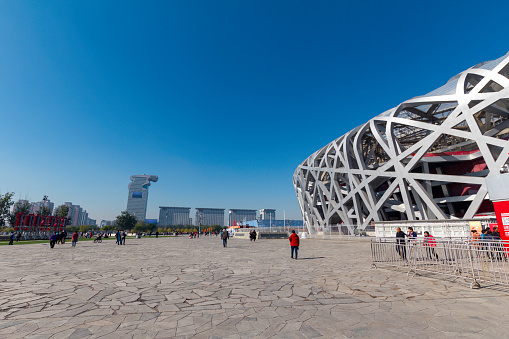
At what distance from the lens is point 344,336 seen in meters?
3.31

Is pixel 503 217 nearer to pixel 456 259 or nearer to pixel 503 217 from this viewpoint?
pixel 503 217

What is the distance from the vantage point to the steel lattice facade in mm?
21281

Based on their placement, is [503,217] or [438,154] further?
[438,154]

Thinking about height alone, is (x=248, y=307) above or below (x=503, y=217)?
below

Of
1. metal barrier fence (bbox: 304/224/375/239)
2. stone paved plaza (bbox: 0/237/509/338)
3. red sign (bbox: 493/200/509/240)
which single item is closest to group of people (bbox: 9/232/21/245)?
stone paved plaza (bbox: 0/237/509/338)

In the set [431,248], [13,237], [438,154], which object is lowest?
[13,237]

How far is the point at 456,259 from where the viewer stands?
23.3ft

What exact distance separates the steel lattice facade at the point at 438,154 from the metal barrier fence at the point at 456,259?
18.0 metres

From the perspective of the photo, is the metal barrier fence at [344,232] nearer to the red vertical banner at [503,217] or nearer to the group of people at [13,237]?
the red vertical banner at [503,217]

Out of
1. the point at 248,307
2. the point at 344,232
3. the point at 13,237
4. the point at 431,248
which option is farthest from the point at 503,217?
the point at 13,237

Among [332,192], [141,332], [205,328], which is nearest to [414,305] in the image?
[205,328]

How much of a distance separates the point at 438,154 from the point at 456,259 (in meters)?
29.7

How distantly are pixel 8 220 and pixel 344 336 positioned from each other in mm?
82402

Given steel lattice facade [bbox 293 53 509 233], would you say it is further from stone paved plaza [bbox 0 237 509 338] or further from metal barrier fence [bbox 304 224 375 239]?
stone paved plaza [bbox 0 237 509 338]
